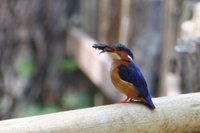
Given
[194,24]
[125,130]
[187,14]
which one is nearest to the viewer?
[125,130]

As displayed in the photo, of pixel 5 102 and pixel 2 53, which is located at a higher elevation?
pixel 2 53

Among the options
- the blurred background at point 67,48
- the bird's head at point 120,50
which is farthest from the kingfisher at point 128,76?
the blurred background at point 67,48

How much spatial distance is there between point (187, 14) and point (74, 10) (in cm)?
182

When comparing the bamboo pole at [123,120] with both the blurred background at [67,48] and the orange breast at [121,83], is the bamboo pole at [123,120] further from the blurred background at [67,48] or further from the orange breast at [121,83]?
the blurred background at [67,48]

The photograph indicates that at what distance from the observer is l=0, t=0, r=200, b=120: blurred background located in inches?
134

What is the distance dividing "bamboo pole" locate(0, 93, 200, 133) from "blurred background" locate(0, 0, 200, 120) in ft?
5.69

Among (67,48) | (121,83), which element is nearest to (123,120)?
(121,83)

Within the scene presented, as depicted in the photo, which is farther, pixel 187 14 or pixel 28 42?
pixel 28 42

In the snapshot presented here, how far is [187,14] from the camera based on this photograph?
2.29 m

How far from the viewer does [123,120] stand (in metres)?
1.13

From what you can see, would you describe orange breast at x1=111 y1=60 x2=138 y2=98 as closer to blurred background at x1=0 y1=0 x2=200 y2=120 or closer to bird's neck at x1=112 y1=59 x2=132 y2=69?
bird's neck at x1=112 y1=59 x2=132 y2=69

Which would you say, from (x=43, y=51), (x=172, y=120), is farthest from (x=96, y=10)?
(x=172, y=120)

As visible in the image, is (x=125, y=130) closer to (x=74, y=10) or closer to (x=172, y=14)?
(x=172, y=14)

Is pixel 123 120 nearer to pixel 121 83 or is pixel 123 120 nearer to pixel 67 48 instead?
pixel 121 83
